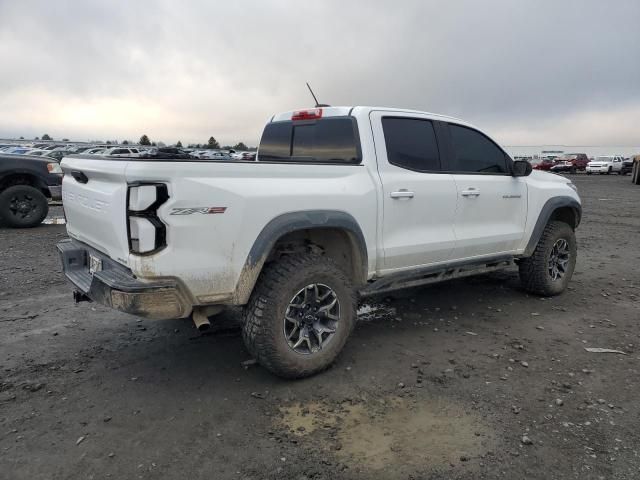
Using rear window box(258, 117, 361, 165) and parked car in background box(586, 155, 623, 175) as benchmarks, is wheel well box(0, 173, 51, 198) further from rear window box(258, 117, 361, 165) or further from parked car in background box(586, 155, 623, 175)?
parked car in background box(586, 155, 623, 175)

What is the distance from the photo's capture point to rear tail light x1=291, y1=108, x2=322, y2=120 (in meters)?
4.36

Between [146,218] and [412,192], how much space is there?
2117 mm

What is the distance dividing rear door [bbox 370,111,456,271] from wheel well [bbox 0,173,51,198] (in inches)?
333

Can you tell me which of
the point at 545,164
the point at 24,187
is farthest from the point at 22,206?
the point at 545,164

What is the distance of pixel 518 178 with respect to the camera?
5207 mm

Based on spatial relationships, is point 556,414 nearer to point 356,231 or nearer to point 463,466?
point 463,466

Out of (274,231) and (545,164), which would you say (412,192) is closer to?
(274,231)

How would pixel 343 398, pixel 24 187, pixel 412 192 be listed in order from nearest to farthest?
pixel 343 398 → pixel 412 192 → pixel 24 187

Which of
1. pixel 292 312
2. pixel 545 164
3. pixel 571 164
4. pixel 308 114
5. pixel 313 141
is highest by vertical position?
pixel 308 114

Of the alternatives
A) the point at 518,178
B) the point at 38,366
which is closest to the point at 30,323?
the point at 38,366

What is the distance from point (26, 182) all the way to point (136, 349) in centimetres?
750

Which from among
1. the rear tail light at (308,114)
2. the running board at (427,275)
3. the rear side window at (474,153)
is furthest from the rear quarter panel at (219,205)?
the rear side window at (474,153)

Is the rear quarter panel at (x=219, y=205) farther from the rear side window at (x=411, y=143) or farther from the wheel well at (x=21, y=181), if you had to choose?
the wheel well at (x=21, y=181)

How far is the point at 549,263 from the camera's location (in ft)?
18.7
